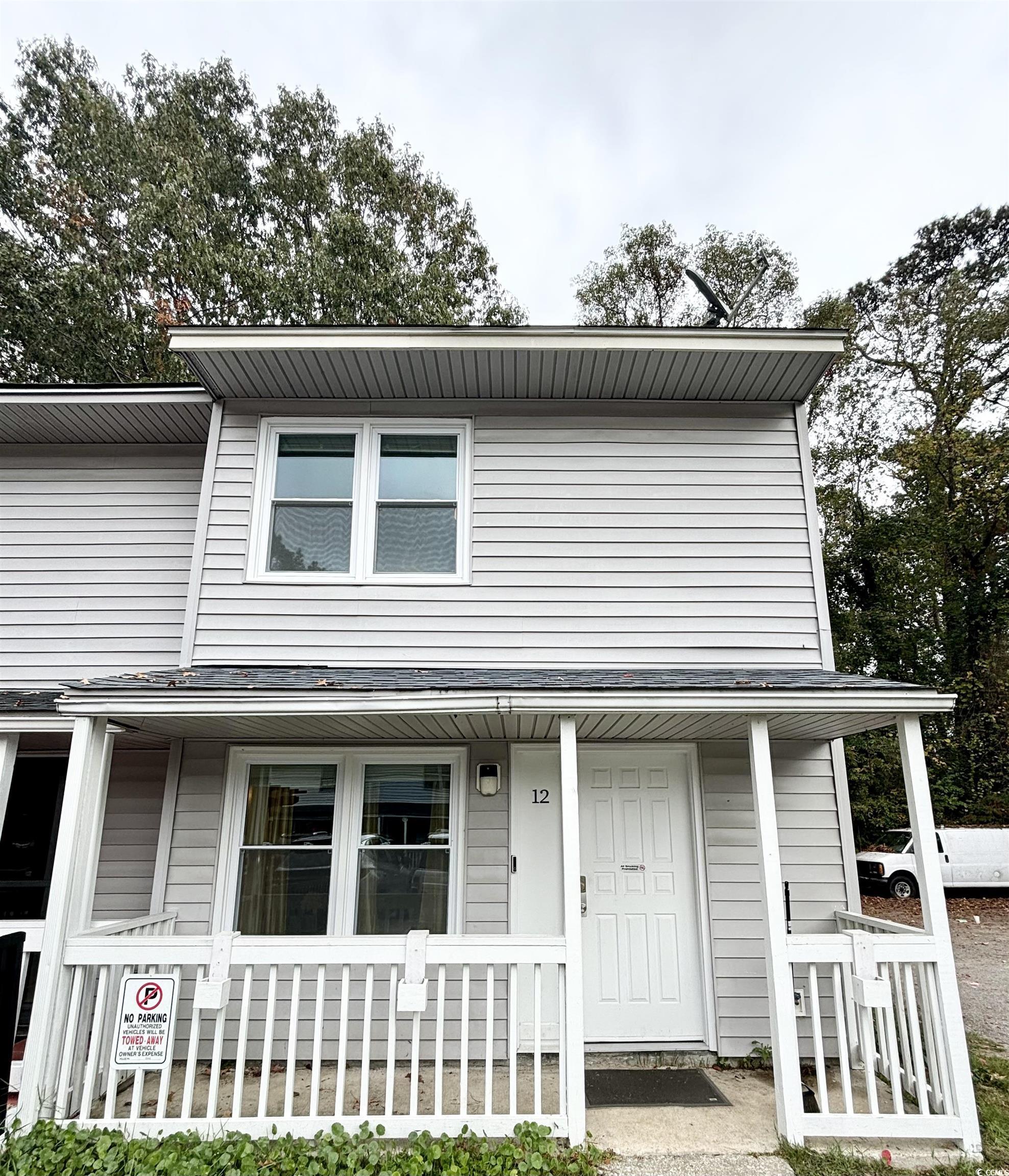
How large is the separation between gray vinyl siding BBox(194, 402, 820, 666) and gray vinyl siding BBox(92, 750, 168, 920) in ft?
3.47

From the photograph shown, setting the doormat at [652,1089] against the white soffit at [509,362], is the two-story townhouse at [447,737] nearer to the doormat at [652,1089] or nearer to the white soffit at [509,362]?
the white soffit at [509,362]

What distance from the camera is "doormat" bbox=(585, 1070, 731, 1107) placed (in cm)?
392

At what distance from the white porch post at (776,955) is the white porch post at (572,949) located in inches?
42.0

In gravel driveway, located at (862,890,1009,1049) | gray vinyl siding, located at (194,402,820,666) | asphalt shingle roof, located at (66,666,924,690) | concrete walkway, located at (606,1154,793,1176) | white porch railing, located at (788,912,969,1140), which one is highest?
gray vinyl siding, located at (194,402,820,666)

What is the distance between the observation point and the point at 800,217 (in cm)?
1572

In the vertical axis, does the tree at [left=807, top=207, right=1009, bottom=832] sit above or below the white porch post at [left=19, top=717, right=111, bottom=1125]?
above

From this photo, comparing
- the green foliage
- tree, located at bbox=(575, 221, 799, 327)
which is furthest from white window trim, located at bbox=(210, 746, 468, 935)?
tree, located at bbox=(575, 221, 799, 327)

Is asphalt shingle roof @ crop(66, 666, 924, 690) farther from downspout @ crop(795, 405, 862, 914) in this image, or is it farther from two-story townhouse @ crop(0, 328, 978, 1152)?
downspout @ crop(795, 405, 862, 914)

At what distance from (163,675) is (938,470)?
1656 centimetres

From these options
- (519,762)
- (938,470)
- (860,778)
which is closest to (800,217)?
(938,470)

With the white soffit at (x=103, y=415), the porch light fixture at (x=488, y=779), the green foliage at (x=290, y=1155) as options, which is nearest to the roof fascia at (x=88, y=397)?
the white soffit at (x=103, y=415)

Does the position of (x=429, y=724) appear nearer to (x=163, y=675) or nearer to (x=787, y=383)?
(x=163, y=675)

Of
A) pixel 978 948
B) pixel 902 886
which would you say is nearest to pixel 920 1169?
pixel 978 948

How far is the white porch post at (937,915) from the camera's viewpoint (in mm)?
3480
